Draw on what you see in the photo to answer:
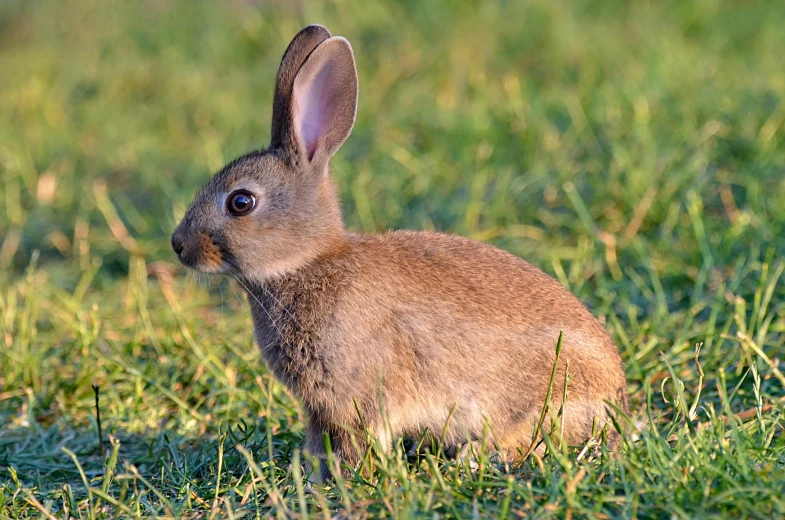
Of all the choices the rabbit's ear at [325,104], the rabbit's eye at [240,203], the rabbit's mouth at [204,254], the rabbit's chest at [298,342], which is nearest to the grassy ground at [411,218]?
the rabbit's chest at [298,342]

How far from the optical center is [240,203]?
147 inches

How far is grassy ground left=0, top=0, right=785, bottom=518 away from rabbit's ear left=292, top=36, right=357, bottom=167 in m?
1.01

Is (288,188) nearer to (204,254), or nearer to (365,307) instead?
(204,254)

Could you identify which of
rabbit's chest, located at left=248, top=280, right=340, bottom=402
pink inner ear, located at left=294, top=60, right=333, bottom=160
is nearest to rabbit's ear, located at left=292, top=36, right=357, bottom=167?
pink inner ear, located at left=294, top=60, right=333, bottom=160

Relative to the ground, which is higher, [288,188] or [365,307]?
[288,188]

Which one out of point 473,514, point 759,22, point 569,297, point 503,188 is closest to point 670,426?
point 569,297

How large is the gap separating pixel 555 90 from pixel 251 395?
14.7ft

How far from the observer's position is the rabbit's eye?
373cm

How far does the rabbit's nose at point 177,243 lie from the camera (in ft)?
12.3

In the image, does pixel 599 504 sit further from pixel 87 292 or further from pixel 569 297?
pixel 87 292

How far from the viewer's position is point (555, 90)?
306 inches

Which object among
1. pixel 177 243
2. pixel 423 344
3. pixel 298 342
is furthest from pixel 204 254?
pixel 423 344

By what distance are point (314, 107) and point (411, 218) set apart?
Answer: 239 cm

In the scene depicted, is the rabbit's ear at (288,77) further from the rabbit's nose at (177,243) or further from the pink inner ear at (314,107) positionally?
the rabbit's nose at (177,243)
